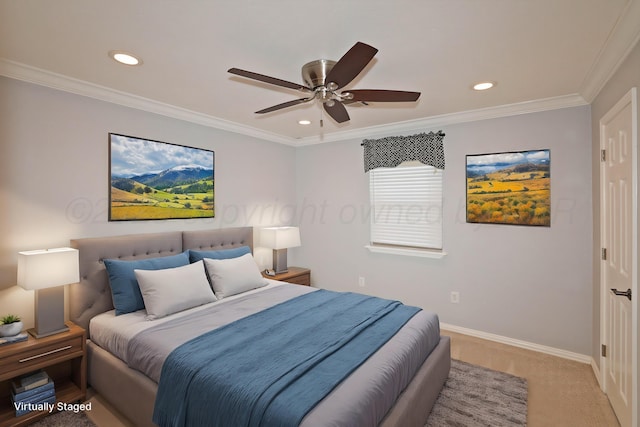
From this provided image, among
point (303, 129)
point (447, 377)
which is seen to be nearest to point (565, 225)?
point (447, 377)

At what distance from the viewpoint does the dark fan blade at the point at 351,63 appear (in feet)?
5.07

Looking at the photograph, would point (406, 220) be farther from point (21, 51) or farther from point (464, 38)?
point (21, 51)

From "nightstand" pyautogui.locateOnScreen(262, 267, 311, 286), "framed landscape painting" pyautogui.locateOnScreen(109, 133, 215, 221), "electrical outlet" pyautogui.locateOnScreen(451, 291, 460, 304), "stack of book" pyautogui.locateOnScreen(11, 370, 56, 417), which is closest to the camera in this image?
"stack of book" pyautogui.locateOnScreen(11, 370, 56, 417)

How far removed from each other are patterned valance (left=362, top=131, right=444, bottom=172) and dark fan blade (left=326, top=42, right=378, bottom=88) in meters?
2.22

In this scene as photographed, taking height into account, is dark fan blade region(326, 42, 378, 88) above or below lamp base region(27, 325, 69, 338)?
above

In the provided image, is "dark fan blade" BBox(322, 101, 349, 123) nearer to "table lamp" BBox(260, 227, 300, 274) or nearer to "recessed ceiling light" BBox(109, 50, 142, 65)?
"recessed ceiling light" BBox(109, 50, 142, 65)

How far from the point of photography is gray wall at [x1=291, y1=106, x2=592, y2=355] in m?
3.10

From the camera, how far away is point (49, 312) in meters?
2.37

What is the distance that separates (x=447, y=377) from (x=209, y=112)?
3574mm

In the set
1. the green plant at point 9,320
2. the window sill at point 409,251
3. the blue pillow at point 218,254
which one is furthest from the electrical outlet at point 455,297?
the green plant at point 9,320

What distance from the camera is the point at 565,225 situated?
315 centimetres

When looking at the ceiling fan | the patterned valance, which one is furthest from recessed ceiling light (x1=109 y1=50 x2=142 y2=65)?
the patterned valance

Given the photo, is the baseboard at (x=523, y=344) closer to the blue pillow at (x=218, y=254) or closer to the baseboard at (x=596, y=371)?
the baseboard at (x=596, y=371)

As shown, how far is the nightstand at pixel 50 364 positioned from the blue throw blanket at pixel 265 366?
3.25 ft
